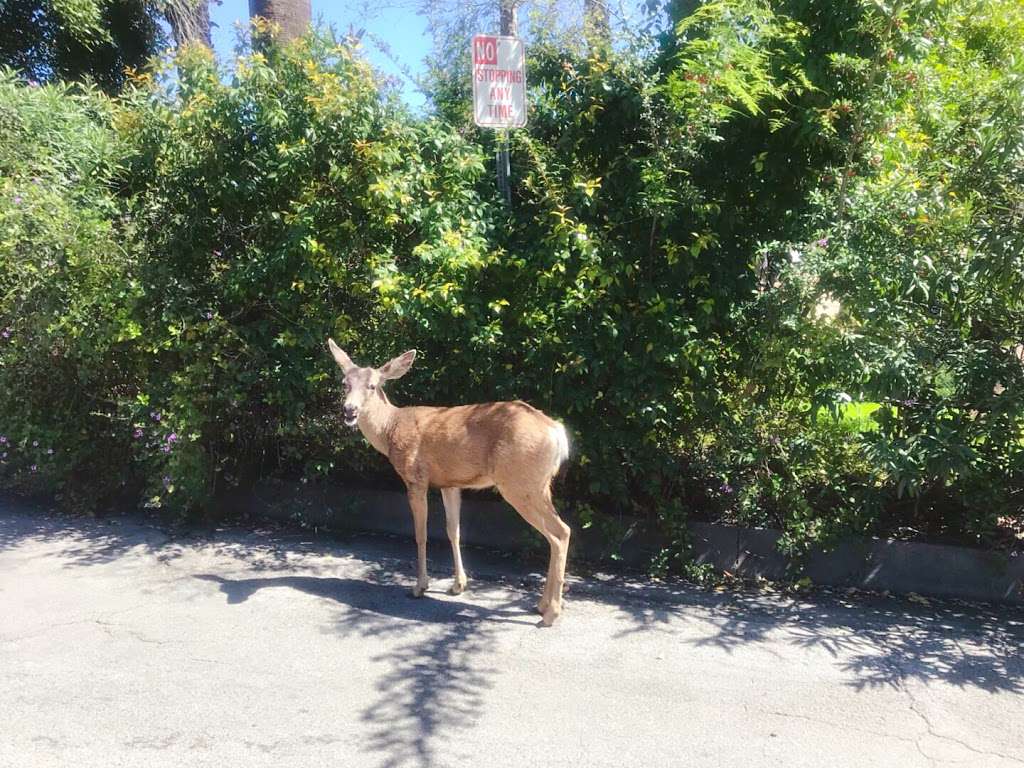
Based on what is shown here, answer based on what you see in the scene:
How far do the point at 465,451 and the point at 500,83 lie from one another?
2727mm

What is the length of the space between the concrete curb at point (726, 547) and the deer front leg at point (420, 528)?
1103mm

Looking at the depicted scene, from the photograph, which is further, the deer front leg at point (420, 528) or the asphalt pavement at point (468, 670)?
the deer front leg at point (420, 528)

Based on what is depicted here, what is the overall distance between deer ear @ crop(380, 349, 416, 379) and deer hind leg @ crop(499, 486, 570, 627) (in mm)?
1159

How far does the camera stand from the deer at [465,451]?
5.21 m

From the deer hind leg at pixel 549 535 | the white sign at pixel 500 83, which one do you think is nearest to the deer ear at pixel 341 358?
the deer hind leg at pixel 549 535

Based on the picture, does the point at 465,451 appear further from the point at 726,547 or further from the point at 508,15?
the point at 508,15

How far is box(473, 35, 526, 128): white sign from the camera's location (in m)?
5.64

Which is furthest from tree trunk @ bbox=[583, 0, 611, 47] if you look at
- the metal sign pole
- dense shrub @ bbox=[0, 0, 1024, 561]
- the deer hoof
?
the deer hoof

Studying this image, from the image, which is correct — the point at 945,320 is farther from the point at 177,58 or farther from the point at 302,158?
the point at 177,58

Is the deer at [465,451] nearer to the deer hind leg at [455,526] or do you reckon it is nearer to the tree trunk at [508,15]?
the deer hind leg at [455,526]

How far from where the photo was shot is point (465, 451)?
5453 millimetres

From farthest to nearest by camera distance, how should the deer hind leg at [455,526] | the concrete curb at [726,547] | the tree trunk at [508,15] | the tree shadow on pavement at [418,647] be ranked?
the tree trunk at [508,15], the deer hind leg at [455,526], the concrete curb at [726,547], the tree shadow on pavement at [418,647]

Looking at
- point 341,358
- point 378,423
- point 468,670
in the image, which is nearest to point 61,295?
point 341,358

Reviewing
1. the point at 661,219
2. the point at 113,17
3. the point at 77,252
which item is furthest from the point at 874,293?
the point at 113,17
